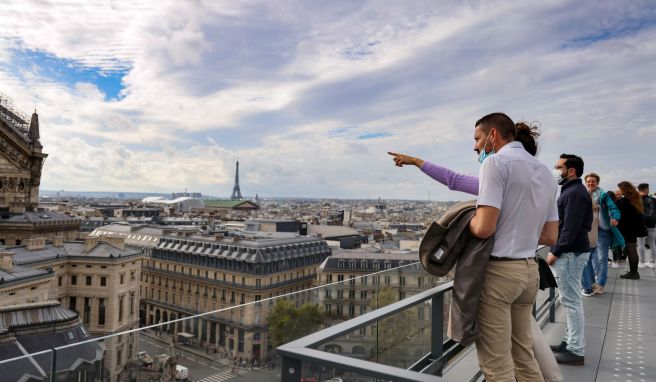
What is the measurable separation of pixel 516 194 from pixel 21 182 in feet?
189

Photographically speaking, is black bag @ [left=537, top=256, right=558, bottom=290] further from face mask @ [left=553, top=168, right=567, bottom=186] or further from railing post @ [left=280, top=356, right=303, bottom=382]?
railing post @ [left=280, top=356, right=303, bottom=382]

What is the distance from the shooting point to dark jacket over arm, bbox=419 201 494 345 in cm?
289

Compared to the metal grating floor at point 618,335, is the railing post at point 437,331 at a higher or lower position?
higher

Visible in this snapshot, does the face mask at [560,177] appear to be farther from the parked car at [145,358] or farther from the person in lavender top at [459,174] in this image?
the parked car at [145,358]

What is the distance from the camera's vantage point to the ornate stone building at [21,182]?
4744 centimetres

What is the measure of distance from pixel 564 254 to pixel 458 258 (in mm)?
2661

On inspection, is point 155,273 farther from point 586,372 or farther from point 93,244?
point 586,372

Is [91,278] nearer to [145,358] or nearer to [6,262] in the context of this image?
[6,262]

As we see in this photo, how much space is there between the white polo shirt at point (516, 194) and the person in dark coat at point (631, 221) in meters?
8.33

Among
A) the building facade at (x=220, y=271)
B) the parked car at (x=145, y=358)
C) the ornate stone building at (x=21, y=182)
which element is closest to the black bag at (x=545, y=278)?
the parked car at (x=145, y=358)

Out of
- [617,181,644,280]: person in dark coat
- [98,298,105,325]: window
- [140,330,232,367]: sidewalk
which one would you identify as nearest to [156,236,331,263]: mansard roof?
[98,298,105,325]: window

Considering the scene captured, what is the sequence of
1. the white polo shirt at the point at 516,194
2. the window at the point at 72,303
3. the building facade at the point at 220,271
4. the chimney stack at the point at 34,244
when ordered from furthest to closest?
the building facade at the point at 220,271 → the window at the point at 72,303 → the chimney stack at the point at 34,244 → the white polo shirt at the point at 516,194

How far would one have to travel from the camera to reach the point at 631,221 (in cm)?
1003

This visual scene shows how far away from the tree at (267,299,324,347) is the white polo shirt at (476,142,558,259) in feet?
4.36
